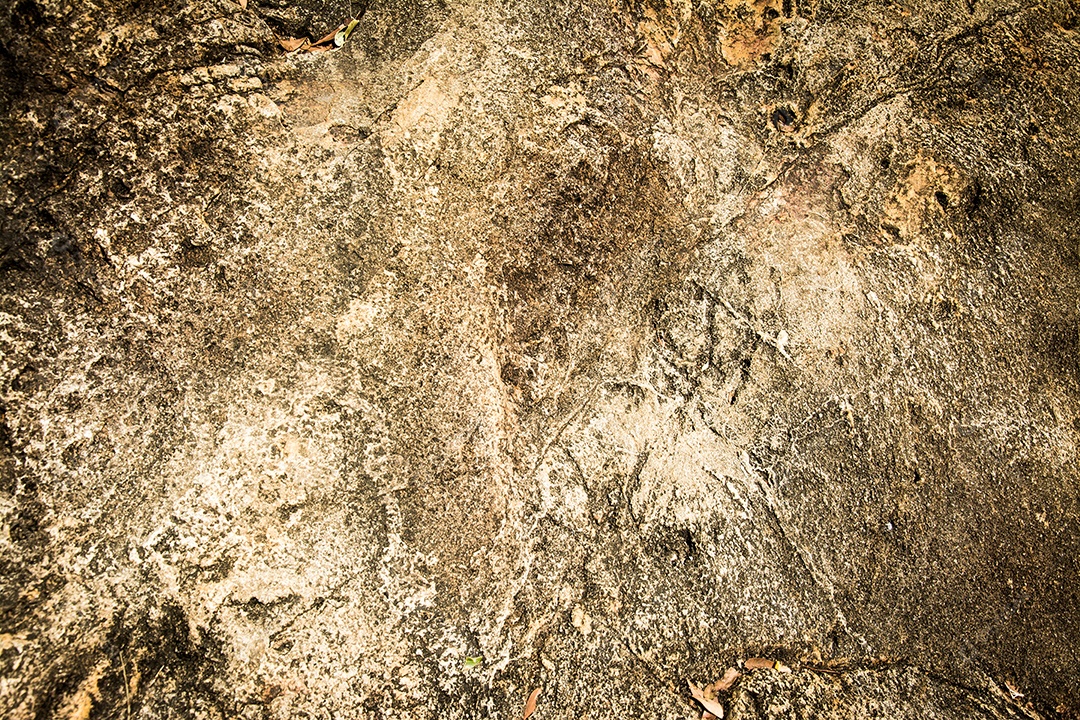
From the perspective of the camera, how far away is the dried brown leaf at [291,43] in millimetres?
1667

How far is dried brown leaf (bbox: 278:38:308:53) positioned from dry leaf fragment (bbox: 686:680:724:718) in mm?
1906

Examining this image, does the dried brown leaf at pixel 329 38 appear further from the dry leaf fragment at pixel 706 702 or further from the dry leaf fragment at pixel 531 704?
the dry leaf fragment at pixel 706 702

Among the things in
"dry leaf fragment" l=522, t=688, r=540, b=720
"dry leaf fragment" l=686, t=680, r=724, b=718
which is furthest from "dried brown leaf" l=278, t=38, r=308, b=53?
"dry leaf fragment" l=686, t=680, r=724, b=718

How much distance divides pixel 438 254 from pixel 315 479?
0.63 meters

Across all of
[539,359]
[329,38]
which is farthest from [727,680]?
[329,38]

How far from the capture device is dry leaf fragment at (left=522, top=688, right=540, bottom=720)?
1587 mm

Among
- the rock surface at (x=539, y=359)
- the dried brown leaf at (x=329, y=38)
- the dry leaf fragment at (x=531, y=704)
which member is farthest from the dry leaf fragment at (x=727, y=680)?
the dried brown leaf at (x=329, y=38)

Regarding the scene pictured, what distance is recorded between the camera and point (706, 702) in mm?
1665

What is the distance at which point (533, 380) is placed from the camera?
1.71 m

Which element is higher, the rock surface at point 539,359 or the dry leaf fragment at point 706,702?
the rock surface at point 539,359

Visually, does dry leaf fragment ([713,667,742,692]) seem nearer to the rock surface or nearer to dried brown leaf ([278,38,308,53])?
the rock surface

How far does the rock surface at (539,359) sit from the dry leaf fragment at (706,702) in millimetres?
48

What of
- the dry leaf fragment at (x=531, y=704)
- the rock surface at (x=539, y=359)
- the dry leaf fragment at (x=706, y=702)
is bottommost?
the dry leaf fragment at (x=706, y=702)

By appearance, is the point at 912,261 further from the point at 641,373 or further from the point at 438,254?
the point at 438,254
